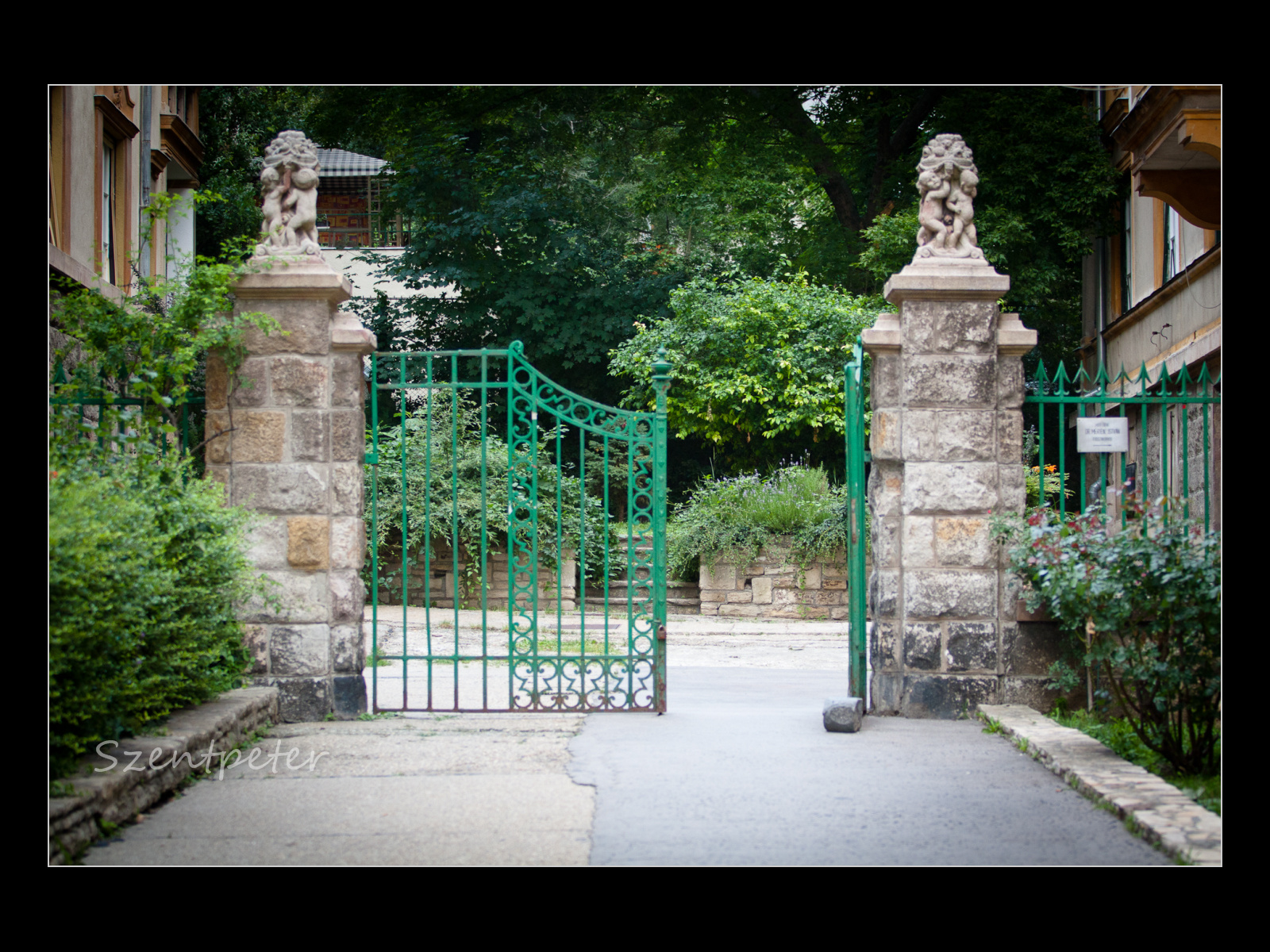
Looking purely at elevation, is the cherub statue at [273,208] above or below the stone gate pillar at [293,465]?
above

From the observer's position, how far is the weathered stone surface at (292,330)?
21.7 ft

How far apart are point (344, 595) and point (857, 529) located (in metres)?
3.04

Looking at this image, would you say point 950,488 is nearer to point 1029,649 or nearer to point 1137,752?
point 1029,649

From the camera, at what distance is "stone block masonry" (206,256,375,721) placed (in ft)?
21.7

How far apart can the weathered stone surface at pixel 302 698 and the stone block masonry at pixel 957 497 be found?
3318 mm

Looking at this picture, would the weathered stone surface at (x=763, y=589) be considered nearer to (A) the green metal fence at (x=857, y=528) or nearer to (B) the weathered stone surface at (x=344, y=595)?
(A) the green metal fence at (x=857, y=528)

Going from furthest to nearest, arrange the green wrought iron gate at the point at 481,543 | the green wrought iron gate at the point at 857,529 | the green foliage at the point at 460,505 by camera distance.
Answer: the green foliage at the point at 460,505 → the green wrought iron gate at the point at 481,543 → the green wrought iron gate at the point at 857,529

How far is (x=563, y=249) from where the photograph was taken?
1870cm

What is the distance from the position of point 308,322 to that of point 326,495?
0.98 meters

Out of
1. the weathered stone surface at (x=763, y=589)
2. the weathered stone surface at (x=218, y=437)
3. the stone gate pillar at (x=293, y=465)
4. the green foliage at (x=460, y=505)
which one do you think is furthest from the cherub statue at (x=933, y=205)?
the green foliage at (x=460, y=505)

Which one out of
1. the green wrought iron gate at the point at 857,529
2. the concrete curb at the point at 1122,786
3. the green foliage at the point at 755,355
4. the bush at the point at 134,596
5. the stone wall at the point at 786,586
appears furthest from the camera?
the green foliage at the point at 755,355

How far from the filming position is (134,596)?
4668mm
